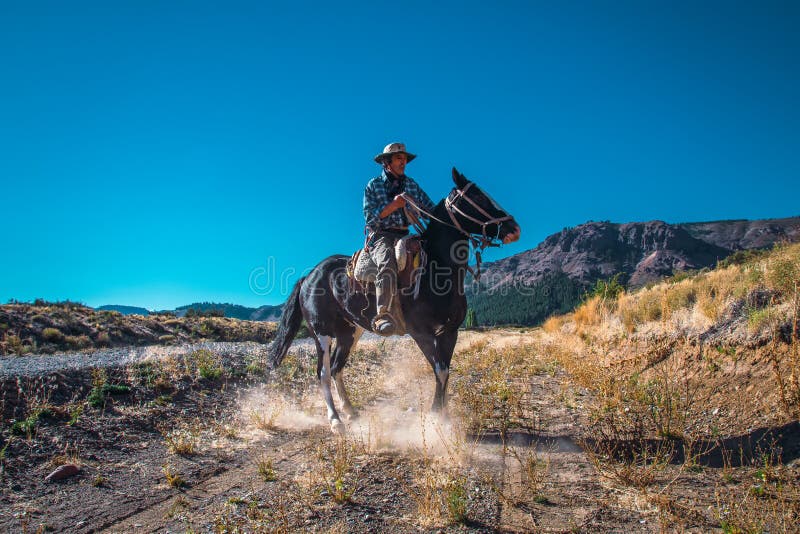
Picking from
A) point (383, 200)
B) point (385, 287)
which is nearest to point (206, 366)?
point (385, 287)

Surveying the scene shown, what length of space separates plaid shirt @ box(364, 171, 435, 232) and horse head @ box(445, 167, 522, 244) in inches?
21.8

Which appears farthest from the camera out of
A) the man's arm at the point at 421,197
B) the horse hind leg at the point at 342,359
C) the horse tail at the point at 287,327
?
the horse tail at the point at 287,327

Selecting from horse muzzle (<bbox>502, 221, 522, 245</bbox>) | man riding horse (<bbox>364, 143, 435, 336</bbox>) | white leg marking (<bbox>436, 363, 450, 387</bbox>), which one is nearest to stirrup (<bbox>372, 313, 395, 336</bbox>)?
man riding horse (<bbox>364, 143, 435, 336</bbox>)

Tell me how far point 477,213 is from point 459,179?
63 cm

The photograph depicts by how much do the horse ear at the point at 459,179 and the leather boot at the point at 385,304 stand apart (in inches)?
69.6

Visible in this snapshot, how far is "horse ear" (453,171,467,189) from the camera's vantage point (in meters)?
6.34

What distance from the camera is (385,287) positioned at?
6.11m

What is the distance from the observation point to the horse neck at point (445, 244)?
20.4 ft

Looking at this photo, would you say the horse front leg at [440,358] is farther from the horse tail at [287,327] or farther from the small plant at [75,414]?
the small plant at [75,414]

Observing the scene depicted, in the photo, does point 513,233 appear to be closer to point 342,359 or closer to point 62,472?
point 342,359

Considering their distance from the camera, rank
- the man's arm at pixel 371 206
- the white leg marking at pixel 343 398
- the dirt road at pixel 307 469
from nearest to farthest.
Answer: the dirt road at pixel 307 469 → the man's arm at pixel 371 206 → the white leg marking at pixel 343 398

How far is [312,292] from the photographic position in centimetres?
761

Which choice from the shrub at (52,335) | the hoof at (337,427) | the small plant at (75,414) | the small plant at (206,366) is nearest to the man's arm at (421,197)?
the hoof at (337,427)

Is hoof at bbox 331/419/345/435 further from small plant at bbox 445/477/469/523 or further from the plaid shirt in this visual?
the plaid shirt
